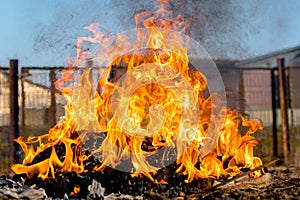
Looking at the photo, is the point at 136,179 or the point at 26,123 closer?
the point at 136,179

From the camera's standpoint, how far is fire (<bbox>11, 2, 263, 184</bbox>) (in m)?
4.02

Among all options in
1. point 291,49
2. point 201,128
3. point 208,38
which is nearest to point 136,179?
point 201,128

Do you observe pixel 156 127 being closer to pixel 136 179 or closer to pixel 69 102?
pixel 136 179

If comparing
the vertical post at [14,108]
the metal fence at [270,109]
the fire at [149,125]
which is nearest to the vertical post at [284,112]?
the metal fence at [270,109]

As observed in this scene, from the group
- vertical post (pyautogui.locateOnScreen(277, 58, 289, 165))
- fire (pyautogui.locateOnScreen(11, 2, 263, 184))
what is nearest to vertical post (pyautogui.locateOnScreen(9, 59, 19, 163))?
fire (pyautogui.locateOnScreen(11, 2, 263, 184))

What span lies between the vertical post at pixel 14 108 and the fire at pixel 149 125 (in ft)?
7.00

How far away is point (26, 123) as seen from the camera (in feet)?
24.7

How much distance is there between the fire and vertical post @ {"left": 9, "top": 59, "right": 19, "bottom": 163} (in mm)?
2133

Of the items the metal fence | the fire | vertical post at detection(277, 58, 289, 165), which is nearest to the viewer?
the fire

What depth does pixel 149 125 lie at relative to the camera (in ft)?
14.0

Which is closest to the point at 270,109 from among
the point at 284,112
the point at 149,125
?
the point at 284,112

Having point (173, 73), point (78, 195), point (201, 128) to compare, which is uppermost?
point (173, 73)

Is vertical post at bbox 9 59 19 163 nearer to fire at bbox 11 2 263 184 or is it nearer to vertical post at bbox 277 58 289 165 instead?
fire at bbox 11 2 263 184

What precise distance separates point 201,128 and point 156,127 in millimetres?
471
